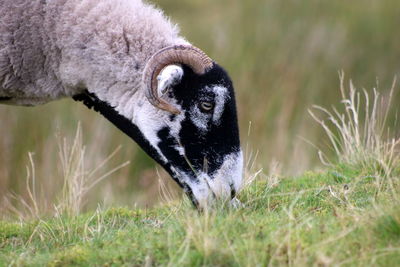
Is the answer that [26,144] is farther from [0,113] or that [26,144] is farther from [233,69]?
[233,69]

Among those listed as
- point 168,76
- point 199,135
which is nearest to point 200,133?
point 199,135

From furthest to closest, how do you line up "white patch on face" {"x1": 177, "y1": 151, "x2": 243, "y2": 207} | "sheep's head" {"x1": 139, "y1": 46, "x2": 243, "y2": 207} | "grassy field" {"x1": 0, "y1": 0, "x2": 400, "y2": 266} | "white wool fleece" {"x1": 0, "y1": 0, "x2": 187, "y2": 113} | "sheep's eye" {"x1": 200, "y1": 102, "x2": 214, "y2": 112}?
"white wool fleece" {"x1": 0, "y1": 0, "x2": 187, "y2": 113} → "sheep's eye" {"x1": 200, "y1": 102, "x2": 214, "y2": 112} → "sheep's head" {"x1": 139, "y1": 46, "x2": 243, "y2": 207} → "white patch on face" {"x1": 177, "y1": 151, "x2": 243, "y2": 207} → "grassy field" {"x1": 0, "y1": 0, "x2": 400, "y2": 266}

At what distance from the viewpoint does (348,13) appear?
1557 cm

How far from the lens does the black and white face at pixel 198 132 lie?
6.44 meters

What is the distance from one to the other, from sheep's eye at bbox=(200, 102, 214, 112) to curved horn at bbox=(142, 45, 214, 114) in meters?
0.27

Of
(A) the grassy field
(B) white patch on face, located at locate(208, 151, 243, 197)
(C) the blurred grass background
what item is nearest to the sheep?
(B) white patch on face, located at locate(208, 151, 243, 197)

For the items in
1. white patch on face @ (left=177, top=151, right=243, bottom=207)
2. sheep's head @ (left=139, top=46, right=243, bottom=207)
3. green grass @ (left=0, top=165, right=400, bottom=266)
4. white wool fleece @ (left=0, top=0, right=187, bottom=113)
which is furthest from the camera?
white wool fleece @ (left=0, top=0, right=187, bottom=113)

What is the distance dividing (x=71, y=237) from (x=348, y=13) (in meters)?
10.9

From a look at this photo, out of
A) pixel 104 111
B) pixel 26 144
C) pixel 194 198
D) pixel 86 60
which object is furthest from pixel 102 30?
pixel 26 144

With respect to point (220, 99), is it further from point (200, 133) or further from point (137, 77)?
point (137, 77)

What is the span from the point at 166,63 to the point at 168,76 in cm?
13

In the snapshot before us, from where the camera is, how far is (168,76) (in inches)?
254

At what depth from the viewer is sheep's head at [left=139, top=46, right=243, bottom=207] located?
21.2 ft

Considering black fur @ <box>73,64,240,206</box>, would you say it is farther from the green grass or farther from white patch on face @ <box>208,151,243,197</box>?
the green grass
